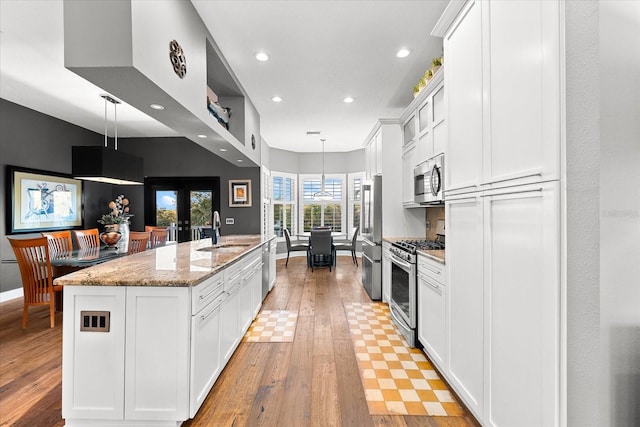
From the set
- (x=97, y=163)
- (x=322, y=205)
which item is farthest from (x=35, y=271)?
(x=322, y=205)

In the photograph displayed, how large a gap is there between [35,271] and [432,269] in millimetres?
3907

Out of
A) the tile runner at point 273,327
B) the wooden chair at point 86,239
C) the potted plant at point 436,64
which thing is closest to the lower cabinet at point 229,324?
the tile runner at point 273,327

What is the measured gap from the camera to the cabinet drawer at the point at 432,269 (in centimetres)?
228

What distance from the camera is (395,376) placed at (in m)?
2.37

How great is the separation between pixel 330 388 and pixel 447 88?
87.9 inches

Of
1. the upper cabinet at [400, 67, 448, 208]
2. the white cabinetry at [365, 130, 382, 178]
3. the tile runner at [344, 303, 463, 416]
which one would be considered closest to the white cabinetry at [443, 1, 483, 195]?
the upper cabinet at [400, 67, 448, 208]

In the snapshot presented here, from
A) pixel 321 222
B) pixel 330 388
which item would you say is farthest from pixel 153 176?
pixel 330 388

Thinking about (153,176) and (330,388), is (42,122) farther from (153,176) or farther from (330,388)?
(330,388)

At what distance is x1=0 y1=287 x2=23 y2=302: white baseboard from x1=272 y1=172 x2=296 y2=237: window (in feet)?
15.7

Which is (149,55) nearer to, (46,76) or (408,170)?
(46,76)

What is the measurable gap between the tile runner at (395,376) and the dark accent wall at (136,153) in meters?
3.89

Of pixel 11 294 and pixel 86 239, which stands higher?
pixel 86 239

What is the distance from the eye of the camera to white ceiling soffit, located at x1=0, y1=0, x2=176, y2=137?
8.41 ft

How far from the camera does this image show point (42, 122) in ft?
16.6
